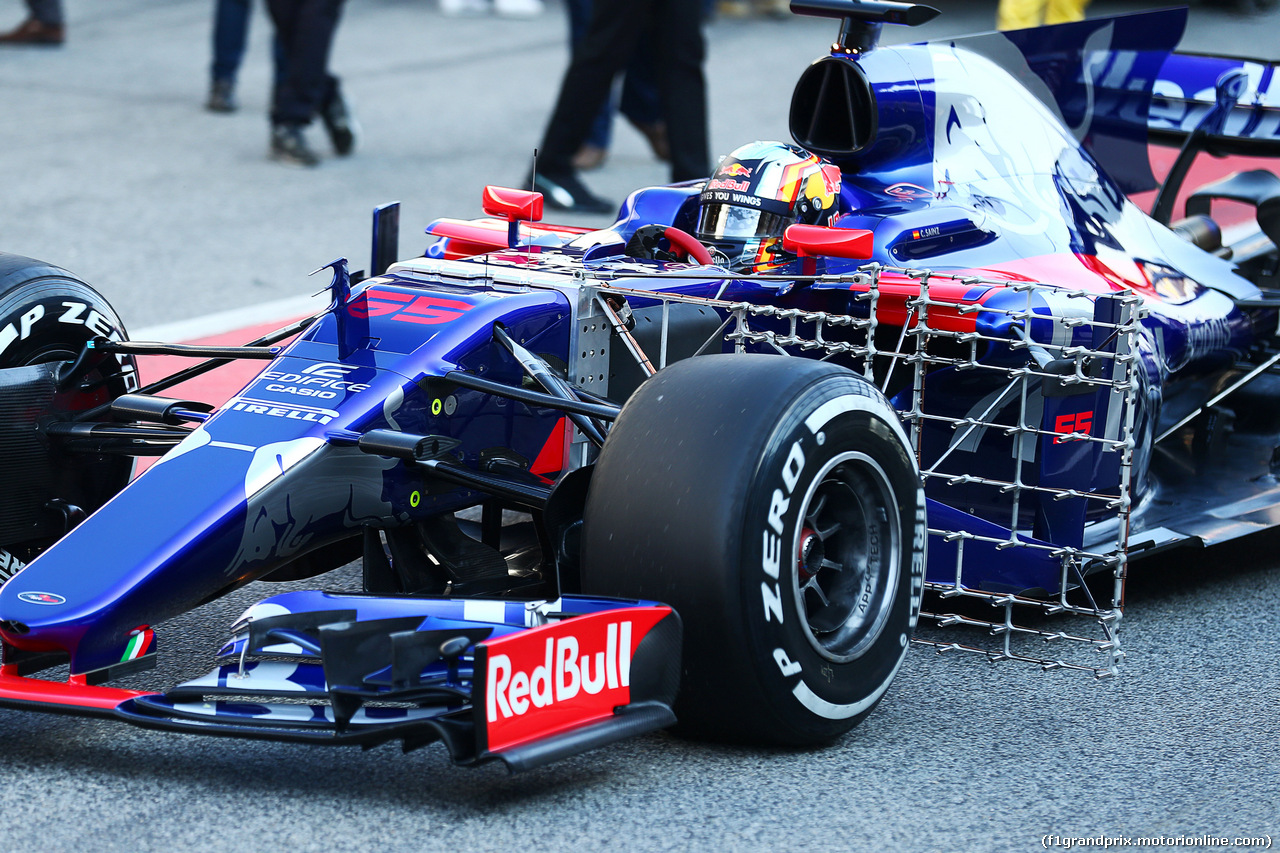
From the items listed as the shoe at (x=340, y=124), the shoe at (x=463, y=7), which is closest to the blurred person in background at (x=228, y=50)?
the shoe at (x=340, y=124)

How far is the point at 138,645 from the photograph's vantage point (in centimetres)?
316

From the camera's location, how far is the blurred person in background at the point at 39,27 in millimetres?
12828

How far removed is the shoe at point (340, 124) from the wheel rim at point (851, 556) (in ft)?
23.5

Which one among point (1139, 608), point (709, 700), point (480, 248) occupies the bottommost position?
point (1139, 608)

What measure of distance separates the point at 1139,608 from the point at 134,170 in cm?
708

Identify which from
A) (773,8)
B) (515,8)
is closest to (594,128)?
(515,8)

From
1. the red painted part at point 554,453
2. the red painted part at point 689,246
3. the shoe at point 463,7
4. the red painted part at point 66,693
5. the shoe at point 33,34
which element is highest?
the red painted part at point 689,246

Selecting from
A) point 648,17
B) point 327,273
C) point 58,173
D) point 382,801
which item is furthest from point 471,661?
point 58,173

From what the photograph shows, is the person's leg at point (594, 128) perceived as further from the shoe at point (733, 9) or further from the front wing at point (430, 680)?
the front wing at point (430, 680)

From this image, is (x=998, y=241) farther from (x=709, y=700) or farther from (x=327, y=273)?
(x=327, y=273)

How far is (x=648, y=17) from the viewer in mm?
8781

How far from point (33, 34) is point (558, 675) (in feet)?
37.8

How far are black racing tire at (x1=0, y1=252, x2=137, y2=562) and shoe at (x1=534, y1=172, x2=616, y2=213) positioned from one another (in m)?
4.75

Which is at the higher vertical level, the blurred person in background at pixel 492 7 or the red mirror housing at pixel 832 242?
the red mirror housing at pixel 832 242
